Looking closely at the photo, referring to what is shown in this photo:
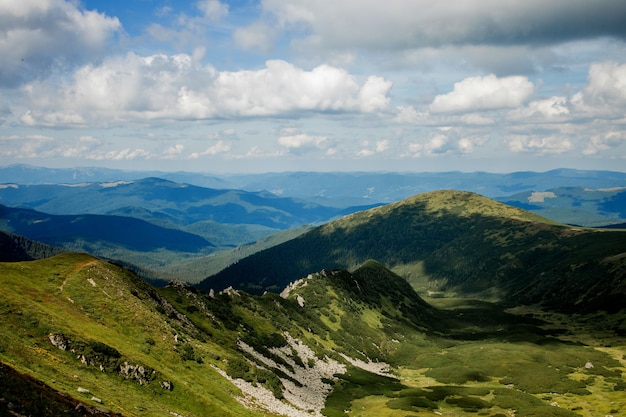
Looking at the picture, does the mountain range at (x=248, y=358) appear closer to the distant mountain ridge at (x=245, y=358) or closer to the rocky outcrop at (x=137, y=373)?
the rocky outcrop at (x=137, y=373)

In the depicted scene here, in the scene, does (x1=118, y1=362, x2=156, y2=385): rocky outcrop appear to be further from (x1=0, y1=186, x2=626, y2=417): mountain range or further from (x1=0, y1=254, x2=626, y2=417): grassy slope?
(x1=0, y1=254, x2=626, y2=417): grassy slope

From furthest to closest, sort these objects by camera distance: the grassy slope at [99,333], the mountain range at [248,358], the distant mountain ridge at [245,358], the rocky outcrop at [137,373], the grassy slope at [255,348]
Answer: the rocky outcrop at [137,373] → the grassy slope at [255,348] → the mountain range at [248,358] → the distant mountain ridge at [245,358] → the grassy slope at [99,333]

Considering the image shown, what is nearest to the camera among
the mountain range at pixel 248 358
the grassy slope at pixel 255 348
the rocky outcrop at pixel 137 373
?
the mountain range at pixel 248 358

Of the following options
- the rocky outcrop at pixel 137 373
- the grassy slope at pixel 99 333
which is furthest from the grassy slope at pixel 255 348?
the rocky outcrop at pixel 137 373

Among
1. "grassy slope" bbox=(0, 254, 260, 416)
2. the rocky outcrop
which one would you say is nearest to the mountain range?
the rocky outcrop

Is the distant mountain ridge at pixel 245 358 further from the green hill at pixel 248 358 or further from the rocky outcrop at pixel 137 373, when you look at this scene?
the green hill at pixel 248 358

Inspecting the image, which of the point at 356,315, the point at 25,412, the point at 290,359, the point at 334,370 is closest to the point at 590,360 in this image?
the point at 356,315

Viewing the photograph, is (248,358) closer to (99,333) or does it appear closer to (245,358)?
(245,358)

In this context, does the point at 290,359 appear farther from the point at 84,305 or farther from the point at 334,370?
the point at 84,305

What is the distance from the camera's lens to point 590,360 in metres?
146

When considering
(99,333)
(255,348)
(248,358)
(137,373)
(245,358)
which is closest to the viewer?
(137,373)

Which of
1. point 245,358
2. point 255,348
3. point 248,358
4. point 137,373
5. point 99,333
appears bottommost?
point 255,348

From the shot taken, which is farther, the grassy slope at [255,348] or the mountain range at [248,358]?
the grassy slope at [255,348]

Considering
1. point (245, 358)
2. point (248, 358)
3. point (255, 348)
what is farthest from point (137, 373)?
point (255, 348)
